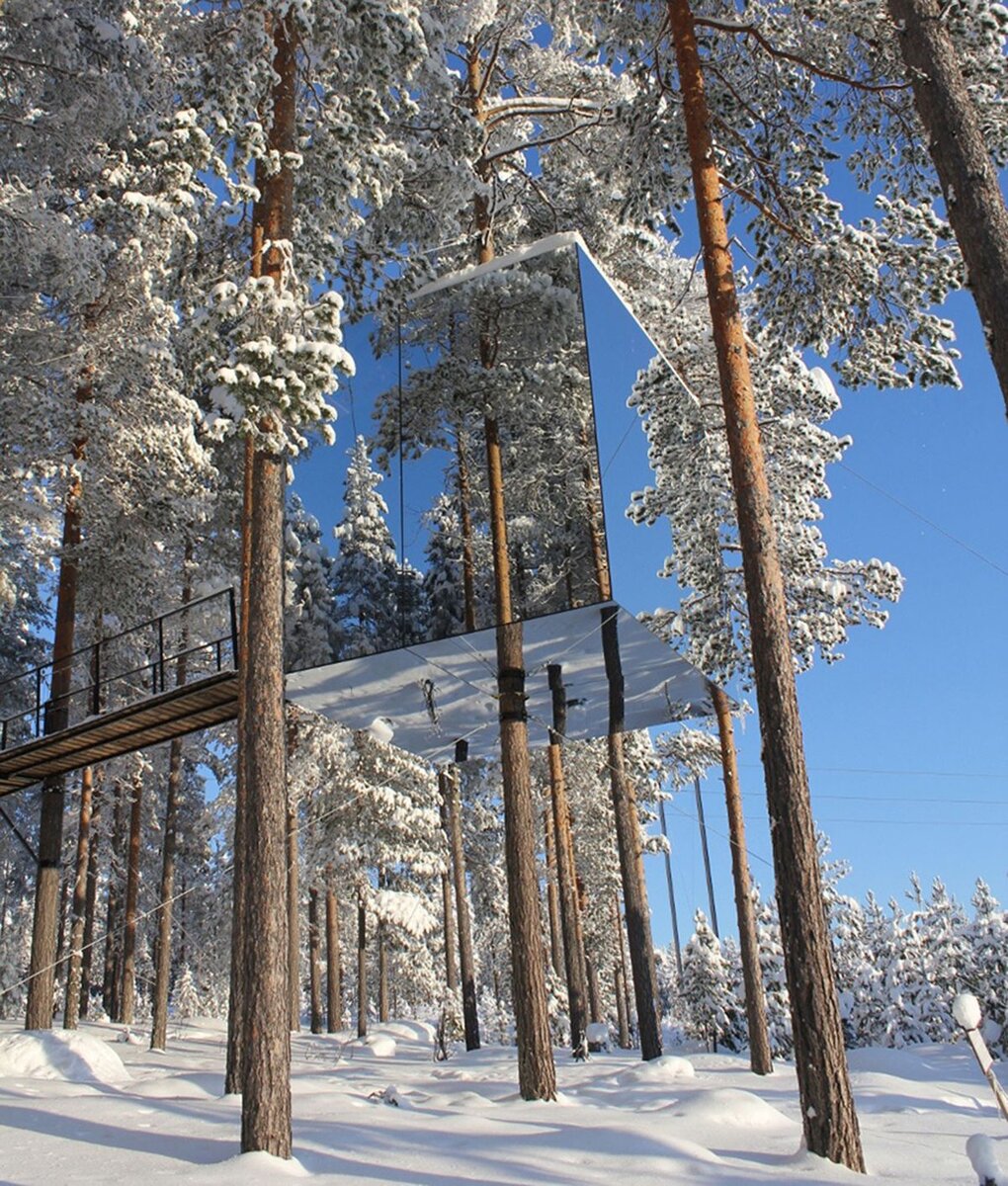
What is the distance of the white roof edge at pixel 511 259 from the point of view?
11484mm

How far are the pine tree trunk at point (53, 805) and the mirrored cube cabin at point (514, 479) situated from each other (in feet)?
13.5

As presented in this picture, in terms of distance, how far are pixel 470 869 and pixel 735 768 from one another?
16.9m

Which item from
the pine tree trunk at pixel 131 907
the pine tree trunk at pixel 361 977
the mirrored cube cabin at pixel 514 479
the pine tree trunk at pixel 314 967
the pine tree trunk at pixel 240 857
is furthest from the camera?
the pine tree trunk at pixel 314 967

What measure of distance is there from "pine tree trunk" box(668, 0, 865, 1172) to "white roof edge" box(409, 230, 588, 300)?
1806 millimetres

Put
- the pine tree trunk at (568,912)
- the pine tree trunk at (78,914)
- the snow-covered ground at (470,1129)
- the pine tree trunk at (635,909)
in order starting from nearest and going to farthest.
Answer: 1. the snow-covered ground at (470,1129)
2. the pine tree trunk at (635,909)
3. the pine tree trunk at (78,914)
4. the pine tree trunk at (568,912)

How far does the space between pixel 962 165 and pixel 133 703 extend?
36.1 ft

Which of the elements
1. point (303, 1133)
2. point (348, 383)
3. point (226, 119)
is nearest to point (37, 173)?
point (348, 383)

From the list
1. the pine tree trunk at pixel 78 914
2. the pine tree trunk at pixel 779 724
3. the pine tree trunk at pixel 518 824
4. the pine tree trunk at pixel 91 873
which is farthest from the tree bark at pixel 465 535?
the pine tree trunk at pixel 91 873

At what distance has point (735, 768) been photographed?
17172mm

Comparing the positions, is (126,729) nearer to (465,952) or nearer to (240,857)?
(240,857)

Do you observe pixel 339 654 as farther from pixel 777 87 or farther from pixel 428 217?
pixel 777 87

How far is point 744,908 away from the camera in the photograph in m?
16.3

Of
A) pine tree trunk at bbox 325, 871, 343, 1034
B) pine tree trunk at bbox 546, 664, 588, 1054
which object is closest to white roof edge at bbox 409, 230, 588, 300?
pine tree trunk at bbox 546, 664, 588, 1054

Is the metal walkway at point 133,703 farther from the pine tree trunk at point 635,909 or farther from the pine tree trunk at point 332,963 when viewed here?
the pine tree trunk at point 332,963
